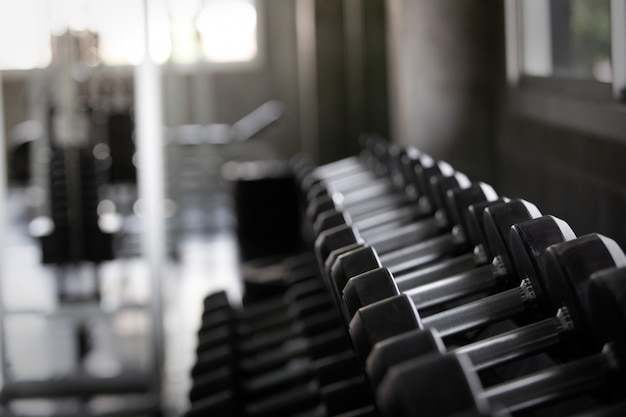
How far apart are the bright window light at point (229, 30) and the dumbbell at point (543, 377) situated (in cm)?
1170

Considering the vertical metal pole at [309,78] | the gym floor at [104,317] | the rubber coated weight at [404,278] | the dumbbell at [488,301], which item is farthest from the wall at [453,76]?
the vertical metal pole at [309,78]

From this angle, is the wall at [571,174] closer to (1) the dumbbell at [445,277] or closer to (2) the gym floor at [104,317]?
(1) the dumbbell at [445,277]

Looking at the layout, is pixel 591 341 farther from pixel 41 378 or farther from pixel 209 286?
pixel 209 286

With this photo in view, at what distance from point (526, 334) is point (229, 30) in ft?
38.2

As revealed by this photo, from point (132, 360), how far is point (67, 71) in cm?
130

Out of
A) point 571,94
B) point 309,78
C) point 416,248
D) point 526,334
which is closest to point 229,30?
point 309,78

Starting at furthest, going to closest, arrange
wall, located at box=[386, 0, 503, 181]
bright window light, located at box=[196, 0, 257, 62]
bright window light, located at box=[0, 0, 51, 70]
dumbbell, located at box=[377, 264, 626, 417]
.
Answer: bright window light, located at box=[196, 0, 257, 62] → bright window light, located at box=[0, 0, 51, 70] → wall, located at box=[386, 0, 503, 181] → dumbbell, located at box=[377, 264, 626, 417]

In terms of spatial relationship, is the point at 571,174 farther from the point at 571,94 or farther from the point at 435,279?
the point at 435,279

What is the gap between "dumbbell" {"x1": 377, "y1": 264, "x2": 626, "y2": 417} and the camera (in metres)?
0.81

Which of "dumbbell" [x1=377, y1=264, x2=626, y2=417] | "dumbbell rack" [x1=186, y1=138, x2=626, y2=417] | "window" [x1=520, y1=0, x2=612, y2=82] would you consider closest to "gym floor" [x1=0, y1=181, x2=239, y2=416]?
"dumbbell rack" [x1=186, y1=138, x2=626, y2=417]

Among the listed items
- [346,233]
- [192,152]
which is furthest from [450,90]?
[192,152]

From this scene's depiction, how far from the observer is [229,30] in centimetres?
1247

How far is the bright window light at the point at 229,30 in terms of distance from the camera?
1240 centimetres

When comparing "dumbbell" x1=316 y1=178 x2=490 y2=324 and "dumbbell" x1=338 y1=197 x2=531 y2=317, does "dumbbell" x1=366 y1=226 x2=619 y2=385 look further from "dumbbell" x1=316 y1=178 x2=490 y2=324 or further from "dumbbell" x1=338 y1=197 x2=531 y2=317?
"dumbbell" x1=316 y1=178 x2=490 y2=324
